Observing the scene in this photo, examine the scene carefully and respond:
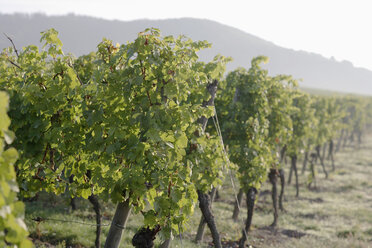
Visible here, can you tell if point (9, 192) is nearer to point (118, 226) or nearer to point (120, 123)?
point (120, 123)

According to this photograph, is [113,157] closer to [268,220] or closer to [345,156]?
[268,220]

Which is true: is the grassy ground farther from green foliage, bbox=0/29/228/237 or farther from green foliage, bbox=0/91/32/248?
green foliage, bbox=0/91/32/248

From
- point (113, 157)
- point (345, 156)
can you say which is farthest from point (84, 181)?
point (345, 156)

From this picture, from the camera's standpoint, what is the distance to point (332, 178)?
2969 centimetres

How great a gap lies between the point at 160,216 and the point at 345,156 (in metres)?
43.7

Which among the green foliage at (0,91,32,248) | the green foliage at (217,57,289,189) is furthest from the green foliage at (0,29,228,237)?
the green foliage at (217,57,289,189)

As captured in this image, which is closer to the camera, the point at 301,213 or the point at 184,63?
the point at 184,63

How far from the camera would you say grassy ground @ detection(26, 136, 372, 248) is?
10.7 metres

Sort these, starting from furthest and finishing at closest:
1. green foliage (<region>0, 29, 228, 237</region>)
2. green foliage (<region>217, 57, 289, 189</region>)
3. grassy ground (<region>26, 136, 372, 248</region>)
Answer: green foliage (<region>217, 57, 289, 189</region>), grassy ground (<region>26, 136, 372, 248</region>), green foliage (<region>0, 29, 228, 237</region>)

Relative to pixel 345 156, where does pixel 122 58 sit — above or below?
above

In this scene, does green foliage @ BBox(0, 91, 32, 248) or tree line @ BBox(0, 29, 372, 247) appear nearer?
green foliage @ BBox(0, 91, 32, 248)

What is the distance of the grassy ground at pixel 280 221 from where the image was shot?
10.7m

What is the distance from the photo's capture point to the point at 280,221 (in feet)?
57.1

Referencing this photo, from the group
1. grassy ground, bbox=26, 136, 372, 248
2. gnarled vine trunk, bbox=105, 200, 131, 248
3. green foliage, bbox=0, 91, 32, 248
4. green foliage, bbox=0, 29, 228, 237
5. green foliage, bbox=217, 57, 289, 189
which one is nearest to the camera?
green foliage, bbox=0, 91, 32, 248
